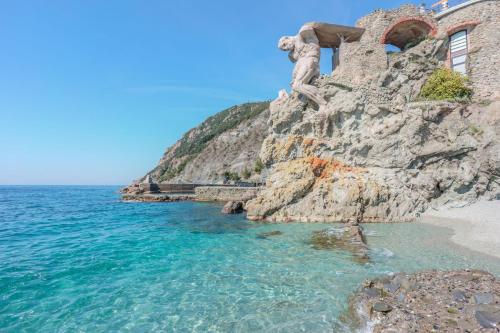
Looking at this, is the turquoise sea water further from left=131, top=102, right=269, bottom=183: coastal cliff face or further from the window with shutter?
left=131, top=102, right=269, bottom=183: coastal cliff face

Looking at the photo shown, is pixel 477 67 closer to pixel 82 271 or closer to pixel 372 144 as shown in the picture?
pixel 372 144

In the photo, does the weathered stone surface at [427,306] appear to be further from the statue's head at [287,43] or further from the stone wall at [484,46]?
the stone wall at [484,46]

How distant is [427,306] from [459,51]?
24.6 metres

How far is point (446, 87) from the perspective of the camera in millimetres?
19922

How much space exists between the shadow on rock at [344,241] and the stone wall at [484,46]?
16.7 m

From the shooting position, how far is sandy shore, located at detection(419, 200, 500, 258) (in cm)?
1014

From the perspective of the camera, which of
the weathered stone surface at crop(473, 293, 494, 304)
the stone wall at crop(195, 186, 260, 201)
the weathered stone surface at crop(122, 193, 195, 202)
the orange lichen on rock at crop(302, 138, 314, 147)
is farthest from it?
the weathered stone surface at crop(122, 193, 195, 202)

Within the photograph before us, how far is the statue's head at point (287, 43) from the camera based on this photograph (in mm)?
21828

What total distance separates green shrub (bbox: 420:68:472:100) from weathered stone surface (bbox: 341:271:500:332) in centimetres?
1673

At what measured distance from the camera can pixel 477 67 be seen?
21469mm

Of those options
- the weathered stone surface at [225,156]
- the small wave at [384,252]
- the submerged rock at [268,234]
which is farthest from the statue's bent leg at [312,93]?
the weathered stone surface at [225,156]

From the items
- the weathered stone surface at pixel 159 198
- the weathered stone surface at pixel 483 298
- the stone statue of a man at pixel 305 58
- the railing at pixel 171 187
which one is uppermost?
the stone statue of a man at pixel 305 58

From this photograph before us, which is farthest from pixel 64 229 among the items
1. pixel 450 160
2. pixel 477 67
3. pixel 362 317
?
pixel 477 67

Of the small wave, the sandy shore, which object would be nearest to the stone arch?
the sandy shore
